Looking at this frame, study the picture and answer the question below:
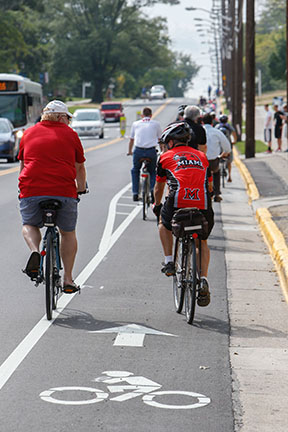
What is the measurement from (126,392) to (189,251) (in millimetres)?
2490

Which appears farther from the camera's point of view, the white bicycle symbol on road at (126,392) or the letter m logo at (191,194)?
the letter m logo at (191,194)

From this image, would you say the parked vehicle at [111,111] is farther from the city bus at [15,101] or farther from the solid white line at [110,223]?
the solid white line at [110,223]

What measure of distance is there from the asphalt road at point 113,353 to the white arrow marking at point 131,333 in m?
0.01

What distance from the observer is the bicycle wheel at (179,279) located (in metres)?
8.93

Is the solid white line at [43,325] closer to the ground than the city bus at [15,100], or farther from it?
closer to the ground

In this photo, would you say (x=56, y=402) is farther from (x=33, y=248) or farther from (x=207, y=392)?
(x=33, y=248)

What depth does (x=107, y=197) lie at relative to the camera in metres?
21.4

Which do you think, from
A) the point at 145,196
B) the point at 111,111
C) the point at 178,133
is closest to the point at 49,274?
the point at 178,133

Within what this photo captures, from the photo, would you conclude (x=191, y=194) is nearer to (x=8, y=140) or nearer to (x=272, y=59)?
(x=8, y=140)

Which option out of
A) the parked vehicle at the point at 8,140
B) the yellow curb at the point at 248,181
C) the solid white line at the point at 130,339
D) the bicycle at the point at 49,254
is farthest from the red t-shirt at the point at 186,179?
Answer: the parked vehicle at the point at 8,140

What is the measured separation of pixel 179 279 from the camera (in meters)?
9.01

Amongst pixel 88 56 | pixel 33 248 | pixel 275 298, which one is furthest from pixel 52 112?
pixel 88 56

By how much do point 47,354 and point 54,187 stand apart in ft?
5.48

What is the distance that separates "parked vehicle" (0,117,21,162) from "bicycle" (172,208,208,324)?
2514 centimetres
